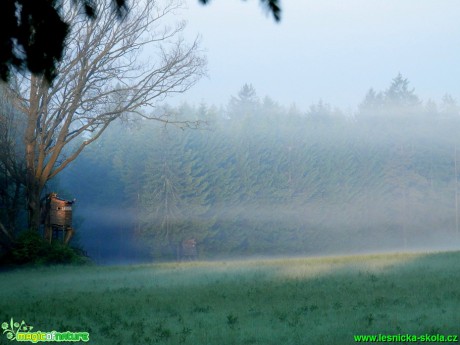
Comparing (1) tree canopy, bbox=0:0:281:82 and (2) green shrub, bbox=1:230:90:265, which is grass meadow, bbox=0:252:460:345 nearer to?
(1) tree canopy, bbox=0:0:281:82

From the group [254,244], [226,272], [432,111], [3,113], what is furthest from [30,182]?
[432,111]

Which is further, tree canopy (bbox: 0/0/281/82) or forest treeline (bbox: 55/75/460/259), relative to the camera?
forest treeline (bbox: 55/75/460/259)

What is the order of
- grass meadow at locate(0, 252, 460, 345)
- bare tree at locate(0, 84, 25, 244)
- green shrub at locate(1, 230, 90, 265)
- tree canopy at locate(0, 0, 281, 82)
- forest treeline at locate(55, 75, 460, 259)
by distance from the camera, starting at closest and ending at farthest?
tree canopy at locate(0, 0, 281, 82) → grass meadow at locate(0, 252, 460, 345) → green shrub at locate(1, 230, 90, 265) → bare tree at locate(0, 84, 25, 244) → forest treeline at locate(55, 75, 460, 259)

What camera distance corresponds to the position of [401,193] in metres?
56.5

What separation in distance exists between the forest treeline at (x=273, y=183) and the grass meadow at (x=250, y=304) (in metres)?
27.8

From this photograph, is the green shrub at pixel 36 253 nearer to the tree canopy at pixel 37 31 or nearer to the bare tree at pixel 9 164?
the bare tree at pixel 9 164

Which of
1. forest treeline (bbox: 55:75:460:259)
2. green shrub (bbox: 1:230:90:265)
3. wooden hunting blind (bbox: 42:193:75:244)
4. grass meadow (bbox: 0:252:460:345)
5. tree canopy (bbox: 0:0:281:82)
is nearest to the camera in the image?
tree canopy (bbox: 0:0:281:82)

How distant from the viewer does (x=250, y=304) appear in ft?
36.0

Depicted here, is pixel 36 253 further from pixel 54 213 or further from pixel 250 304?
pixel 250 304

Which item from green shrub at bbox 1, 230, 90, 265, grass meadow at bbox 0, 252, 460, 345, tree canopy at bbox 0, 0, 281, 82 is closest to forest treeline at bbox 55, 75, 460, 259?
green shrub at bbox 1, 230, 90, 265

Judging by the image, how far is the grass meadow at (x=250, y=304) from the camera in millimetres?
8320

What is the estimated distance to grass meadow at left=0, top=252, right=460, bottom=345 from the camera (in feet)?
27.3

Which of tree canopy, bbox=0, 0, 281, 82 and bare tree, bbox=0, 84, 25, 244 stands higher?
bare tree, bbox=0, 84, 25, 244

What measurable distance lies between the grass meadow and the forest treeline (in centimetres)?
2779
